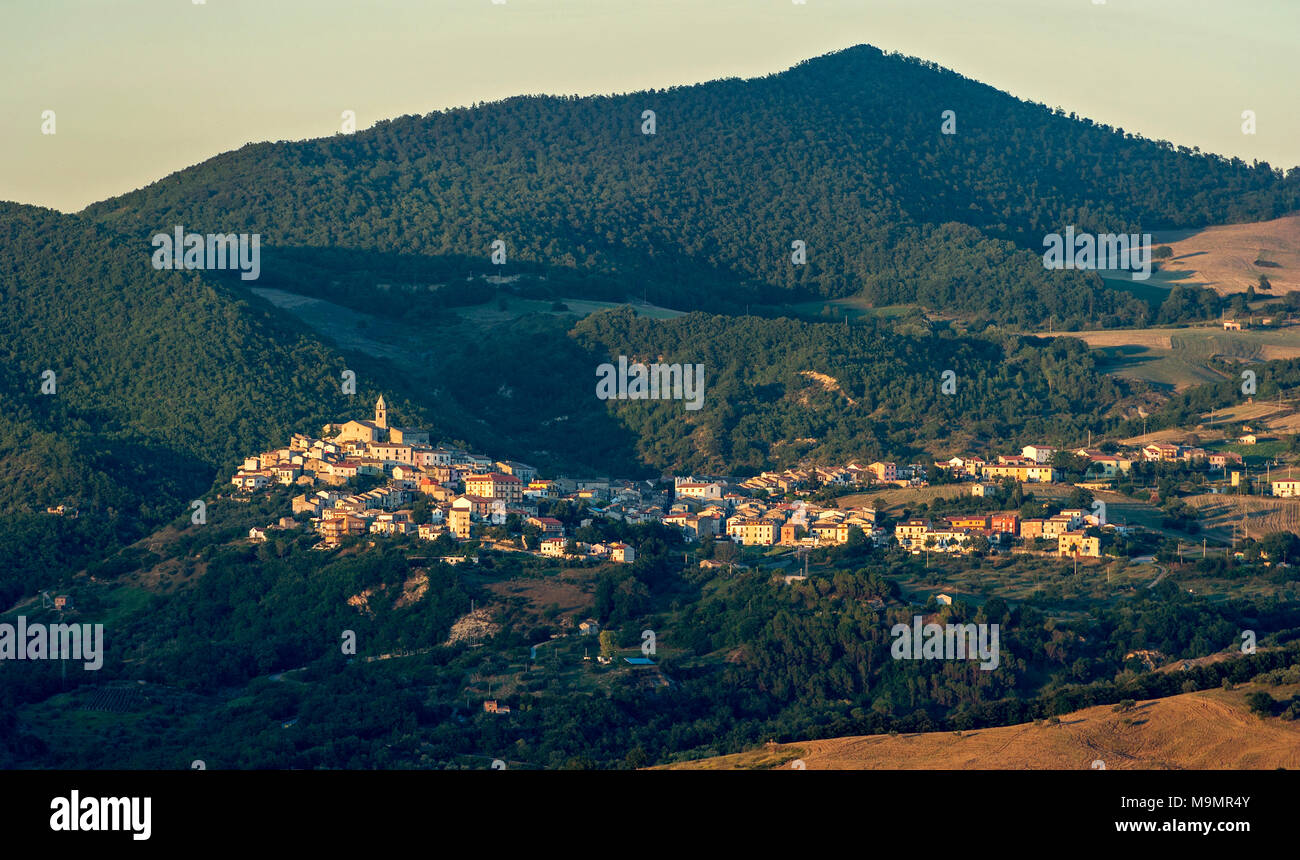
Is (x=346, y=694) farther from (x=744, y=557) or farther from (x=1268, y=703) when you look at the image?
(x=1268, y=703)

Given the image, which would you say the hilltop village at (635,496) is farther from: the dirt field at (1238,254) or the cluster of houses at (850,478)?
the dirt field at (1238,254)

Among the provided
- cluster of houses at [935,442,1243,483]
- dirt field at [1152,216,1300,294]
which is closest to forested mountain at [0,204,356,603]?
cluster of houses at [935,442,1243,483]

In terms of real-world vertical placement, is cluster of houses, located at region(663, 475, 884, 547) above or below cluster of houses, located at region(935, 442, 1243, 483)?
below

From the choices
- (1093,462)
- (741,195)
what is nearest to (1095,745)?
(1093,462)

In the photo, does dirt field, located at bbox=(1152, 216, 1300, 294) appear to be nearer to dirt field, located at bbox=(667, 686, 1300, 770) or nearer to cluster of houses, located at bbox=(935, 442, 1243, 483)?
cluster of houses, located at bbox=(935, 442, 1243, 483)

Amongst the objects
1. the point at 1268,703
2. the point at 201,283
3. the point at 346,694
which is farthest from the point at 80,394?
the point at 1268,703

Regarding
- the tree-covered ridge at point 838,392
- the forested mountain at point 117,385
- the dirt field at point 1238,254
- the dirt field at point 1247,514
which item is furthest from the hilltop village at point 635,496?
the dirt field at point 1238,254

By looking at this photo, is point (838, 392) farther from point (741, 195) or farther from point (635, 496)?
point (741, 195)
